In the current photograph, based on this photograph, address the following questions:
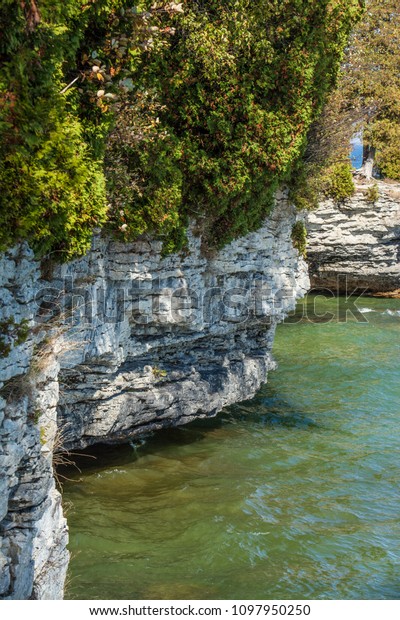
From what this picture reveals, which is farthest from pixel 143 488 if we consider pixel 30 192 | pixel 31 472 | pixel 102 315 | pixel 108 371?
pixel 30 192

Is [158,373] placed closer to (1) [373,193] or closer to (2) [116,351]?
(2) [116,351]

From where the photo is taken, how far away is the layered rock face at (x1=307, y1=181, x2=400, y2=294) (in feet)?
114

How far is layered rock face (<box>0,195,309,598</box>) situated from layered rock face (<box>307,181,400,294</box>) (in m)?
12.7

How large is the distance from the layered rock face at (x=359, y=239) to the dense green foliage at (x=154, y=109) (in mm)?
17236

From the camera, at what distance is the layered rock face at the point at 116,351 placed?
8297 millimetres

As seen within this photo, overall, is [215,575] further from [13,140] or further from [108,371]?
[13,140]

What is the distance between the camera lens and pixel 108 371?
14.2 m

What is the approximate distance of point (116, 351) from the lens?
13883mm

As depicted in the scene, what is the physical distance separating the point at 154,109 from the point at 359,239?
927 inches

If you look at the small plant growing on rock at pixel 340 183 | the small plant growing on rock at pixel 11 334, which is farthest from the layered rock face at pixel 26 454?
the small plant growing on rock at pixel 340 183

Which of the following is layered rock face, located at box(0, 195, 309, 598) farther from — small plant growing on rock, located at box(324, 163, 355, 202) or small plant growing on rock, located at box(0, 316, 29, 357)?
small plant growing on rock, located at box(324, 163, 355, 202)

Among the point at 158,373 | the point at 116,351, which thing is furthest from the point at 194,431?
the point at 116,351

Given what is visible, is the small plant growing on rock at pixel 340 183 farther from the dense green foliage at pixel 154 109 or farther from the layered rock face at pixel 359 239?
the dense green foliage at pixel 154 109

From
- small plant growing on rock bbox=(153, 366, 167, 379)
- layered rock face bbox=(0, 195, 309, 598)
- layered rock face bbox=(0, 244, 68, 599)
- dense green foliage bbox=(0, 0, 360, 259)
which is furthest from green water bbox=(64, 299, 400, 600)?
dense green foliage bbox=(0, 0, 360, 259)
